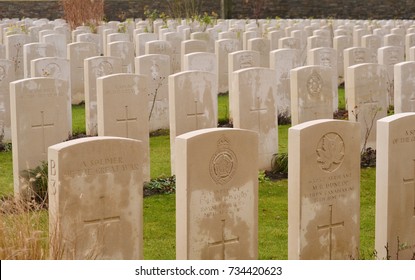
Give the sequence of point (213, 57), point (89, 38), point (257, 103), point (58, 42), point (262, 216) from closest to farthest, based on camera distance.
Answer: point (262, 216) < point (257, 103) < point (213, 57) < point (58, 42) < point (89, 38)

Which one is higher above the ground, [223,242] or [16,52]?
[16,52]

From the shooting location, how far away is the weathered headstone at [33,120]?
9.13 m

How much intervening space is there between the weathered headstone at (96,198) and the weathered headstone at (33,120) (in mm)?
2712

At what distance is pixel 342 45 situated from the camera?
57.6 feet

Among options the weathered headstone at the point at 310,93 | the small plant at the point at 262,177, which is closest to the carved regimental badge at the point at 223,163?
the small plant at the point at 262,177

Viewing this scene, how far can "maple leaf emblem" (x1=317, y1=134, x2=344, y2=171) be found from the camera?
274 inches

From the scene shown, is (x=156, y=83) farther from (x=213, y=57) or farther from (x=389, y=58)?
(x=389, y=58)

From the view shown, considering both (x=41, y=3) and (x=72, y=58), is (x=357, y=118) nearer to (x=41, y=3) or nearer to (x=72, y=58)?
(x=72, y=58)

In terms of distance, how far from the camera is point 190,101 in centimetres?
983

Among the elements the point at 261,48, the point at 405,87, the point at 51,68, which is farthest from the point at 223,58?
the point at 405,87

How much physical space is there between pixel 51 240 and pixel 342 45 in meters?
12.3

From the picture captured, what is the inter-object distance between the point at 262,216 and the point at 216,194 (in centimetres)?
227

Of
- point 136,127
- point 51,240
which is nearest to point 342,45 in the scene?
point 136,127

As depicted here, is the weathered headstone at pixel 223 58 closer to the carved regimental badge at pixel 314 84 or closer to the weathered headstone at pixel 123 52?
the weathered headstone at pixel 123 52
